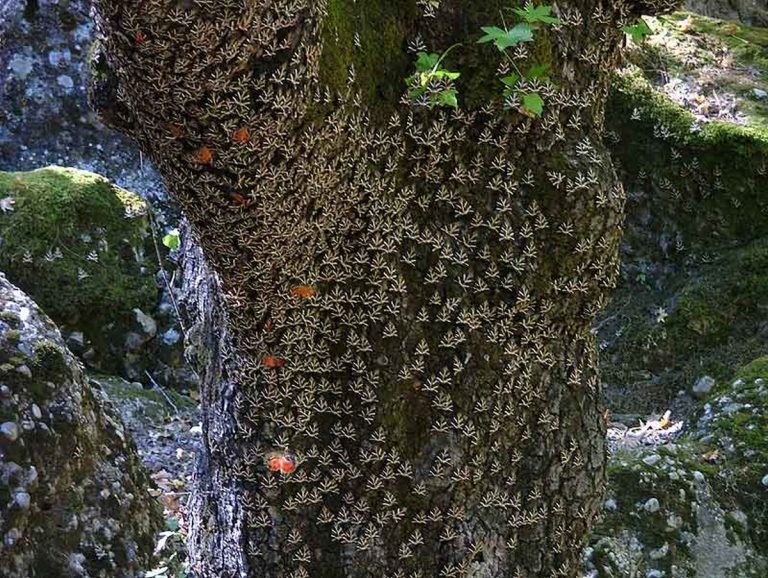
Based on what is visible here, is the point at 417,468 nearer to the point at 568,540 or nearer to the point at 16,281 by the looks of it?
the point at 568,540

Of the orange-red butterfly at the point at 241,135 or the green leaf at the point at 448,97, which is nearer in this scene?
the orange-red butterfly at the point at 241,135

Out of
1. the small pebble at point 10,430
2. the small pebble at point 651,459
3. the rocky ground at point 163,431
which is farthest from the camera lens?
the rocky ground at point 163,431

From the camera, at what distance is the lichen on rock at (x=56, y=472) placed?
304 cm

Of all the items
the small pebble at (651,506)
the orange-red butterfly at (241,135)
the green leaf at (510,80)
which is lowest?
the small pebble at (651,506)

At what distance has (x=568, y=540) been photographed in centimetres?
292

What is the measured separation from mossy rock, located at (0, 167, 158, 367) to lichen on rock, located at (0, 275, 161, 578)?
2517 mm

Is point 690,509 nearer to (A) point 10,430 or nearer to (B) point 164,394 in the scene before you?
(A) point 10,430

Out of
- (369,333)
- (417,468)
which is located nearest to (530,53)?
(369,333)

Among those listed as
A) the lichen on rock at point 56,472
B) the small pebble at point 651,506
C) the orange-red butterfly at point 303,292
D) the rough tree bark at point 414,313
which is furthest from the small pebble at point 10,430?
the small pebble at point 651,506

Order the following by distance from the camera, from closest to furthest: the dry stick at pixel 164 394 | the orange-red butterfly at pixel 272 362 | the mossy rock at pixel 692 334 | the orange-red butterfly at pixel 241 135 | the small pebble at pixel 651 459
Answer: the orange-red butterfly at pixel 241 135
the orange-red butterfly at pixel 272 362
the small pebble at pixel 651 459
the dry stick at pixel 164 394
the mossy rock at pixel 692 334

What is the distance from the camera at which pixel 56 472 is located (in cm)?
321

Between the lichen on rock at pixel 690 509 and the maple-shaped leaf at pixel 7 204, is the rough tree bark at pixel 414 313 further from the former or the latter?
the maple-shaped leaf at pixel 7 204

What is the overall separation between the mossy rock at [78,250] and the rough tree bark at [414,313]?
3.51 m

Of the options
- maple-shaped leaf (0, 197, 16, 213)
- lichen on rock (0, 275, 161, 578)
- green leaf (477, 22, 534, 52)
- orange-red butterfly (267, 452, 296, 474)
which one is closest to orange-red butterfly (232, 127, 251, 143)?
green leaf (477, 22, 534, 52)
